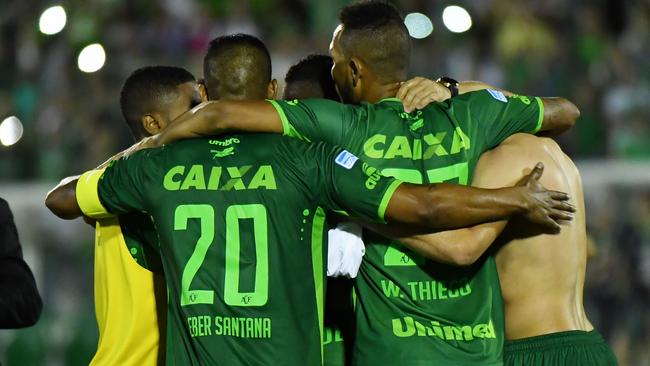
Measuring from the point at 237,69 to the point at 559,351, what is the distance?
1.79 meters

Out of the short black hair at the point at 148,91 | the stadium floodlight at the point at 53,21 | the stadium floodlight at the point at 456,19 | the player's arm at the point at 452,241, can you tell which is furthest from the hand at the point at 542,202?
the stadium floodlight at the point at 53,21

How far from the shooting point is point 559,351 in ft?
15.8

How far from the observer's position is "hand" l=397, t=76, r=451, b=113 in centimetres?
468

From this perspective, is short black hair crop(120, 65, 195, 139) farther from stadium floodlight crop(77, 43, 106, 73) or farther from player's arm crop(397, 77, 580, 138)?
stadium floodlight crop(77, 43, 106, 73)

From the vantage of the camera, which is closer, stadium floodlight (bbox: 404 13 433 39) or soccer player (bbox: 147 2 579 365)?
soccer player (bbox: 147 2 579 365)

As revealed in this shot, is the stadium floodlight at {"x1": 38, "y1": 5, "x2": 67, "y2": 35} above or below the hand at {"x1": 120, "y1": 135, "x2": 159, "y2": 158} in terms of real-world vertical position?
above

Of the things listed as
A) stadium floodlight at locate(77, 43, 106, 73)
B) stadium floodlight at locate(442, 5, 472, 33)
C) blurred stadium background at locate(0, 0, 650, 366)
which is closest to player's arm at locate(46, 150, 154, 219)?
blurred stadium background at locate(0, 0, 650, 366)

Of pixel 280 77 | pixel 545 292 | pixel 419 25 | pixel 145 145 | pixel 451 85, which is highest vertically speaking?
pixel 419 25

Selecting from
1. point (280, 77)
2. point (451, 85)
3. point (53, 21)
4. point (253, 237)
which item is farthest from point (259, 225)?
point (53, 21)

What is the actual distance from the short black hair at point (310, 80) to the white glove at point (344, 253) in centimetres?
123

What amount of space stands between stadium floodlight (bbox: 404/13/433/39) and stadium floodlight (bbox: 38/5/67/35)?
4.11 metres

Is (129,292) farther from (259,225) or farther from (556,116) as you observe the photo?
(556,116)

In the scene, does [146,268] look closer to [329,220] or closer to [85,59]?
[329,220]

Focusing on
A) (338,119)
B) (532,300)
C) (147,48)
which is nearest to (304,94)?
(338,119)
